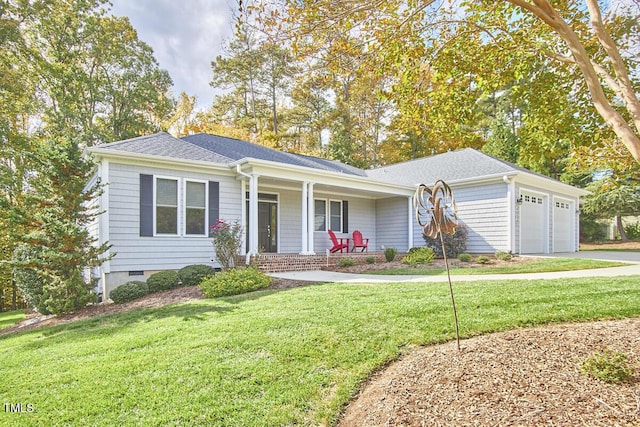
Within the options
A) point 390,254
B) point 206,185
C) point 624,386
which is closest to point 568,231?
point 390,254

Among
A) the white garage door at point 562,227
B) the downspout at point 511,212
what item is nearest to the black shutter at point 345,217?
the downspout at point 511,212

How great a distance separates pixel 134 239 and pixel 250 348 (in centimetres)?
641

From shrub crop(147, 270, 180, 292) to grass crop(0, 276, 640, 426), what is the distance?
1.95 metres

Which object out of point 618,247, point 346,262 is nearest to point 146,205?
point 346,262

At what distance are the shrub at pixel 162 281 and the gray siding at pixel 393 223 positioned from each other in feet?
30.2

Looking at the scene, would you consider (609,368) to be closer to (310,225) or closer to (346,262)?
(346,262)

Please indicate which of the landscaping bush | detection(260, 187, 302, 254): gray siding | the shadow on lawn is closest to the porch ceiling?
detection(260, 187, 302, 254): gray siding

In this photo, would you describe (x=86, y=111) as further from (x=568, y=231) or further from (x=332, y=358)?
(x=568, y=231)

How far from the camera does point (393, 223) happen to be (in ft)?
50.6

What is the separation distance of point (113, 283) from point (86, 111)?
15.8m

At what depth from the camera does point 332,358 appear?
3623mm

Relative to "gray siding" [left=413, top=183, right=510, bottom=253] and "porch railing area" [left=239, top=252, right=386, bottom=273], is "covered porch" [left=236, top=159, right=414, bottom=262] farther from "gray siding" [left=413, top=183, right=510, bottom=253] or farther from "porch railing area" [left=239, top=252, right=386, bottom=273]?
"gray siding" [left=413, top=183, right=510, bottom=253]

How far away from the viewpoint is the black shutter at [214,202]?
10.4 m

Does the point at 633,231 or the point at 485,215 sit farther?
the point at 633,231
